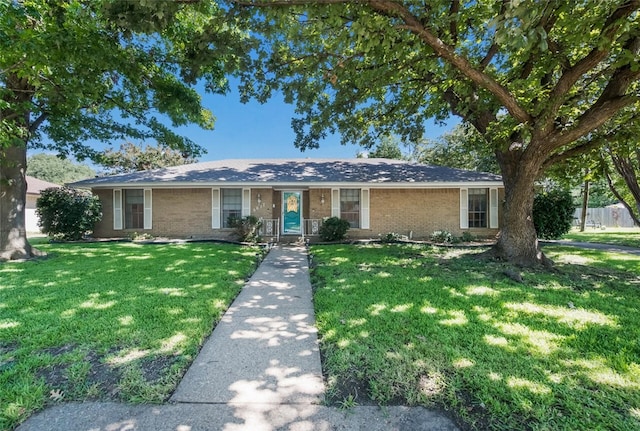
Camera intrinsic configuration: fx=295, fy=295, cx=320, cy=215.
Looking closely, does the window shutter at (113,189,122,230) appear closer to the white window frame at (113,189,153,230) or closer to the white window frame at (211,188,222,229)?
the white window frame at (113,189,153,230)

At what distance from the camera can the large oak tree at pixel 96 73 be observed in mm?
5281

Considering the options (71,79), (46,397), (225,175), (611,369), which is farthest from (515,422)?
(225,175)

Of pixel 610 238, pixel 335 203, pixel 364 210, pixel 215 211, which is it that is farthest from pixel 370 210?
pixel 610 238

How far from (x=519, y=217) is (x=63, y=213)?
610 inches

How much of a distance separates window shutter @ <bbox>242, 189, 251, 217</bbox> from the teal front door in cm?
148

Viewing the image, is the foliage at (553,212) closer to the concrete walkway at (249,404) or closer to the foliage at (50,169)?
the concrete walkway at (249,404)

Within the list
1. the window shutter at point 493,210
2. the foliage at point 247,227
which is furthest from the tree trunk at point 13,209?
the window shutter at point 493,210

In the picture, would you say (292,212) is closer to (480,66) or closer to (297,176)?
(297,176)

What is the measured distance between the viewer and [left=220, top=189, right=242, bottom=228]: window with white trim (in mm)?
12859

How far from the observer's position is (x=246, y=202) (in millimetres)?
12711

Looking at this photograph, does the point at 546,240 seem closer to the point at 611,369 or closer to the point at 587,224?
the point at 611,369

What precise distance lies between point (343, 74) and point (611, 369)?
6.81 meters

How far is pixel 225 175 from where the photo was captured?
12.8m

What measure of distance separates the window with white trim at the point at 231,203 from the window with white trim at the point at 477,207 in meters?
10.1
